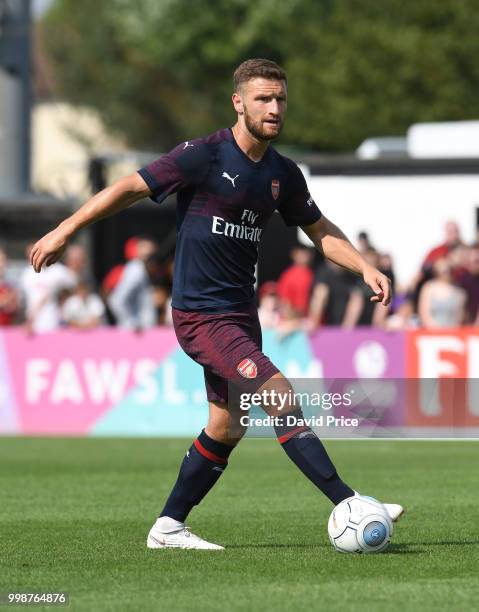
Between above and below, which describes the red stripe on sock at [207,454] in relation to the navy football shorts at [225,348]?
below

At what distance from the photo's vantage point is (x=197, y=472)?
333 inches

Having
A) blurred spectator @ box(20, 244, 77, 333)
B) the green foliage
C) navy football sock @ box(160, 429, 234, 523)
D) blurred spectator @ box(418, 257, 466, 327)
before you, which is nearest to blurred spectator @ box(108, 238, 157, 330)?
→ blurred spectator @ box(20, 244, 77, 333)

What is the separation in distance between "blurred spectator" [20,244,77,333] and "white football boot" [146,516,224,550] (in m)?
11.9

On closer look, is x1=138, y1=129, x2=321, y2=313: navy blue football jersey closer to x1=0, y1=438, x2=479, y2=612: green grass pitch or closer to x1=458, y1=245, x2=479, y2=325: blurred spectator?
x1=0, y1=438, x2=479, y2=612: green grass pitch

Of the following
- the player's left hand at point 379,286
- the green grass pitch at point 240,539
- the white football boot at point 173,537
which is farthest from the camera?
the white football boot at point 173,537

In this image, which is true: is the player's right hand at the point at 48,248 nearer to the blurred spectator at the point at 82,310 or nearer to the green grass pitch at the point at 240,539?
the green grass pitch at the point at 240,539

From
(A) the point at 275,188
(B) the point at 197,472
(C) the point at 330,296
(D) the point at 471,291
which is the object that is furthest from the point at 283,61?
(B) the point at 197,472

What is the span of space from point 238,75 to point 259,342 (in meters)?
1.32

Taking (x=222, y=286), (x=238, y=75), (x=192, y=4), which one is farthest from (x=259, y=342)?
(x=192, y=4)

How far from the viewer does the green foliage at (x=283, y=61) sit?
52.7m

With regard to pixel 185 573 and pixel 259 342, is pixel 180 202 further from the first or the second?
pixel 185 573

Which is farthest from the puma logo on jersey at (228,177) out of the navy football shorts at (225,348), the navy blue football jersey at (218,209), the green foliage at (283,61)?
the green foliage at (283,61)

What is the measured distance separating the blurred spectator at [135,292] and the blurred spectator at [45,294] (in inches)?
24.0

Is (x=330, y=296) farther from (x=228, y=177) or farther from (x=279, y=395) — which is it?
(x=279, y=395)
